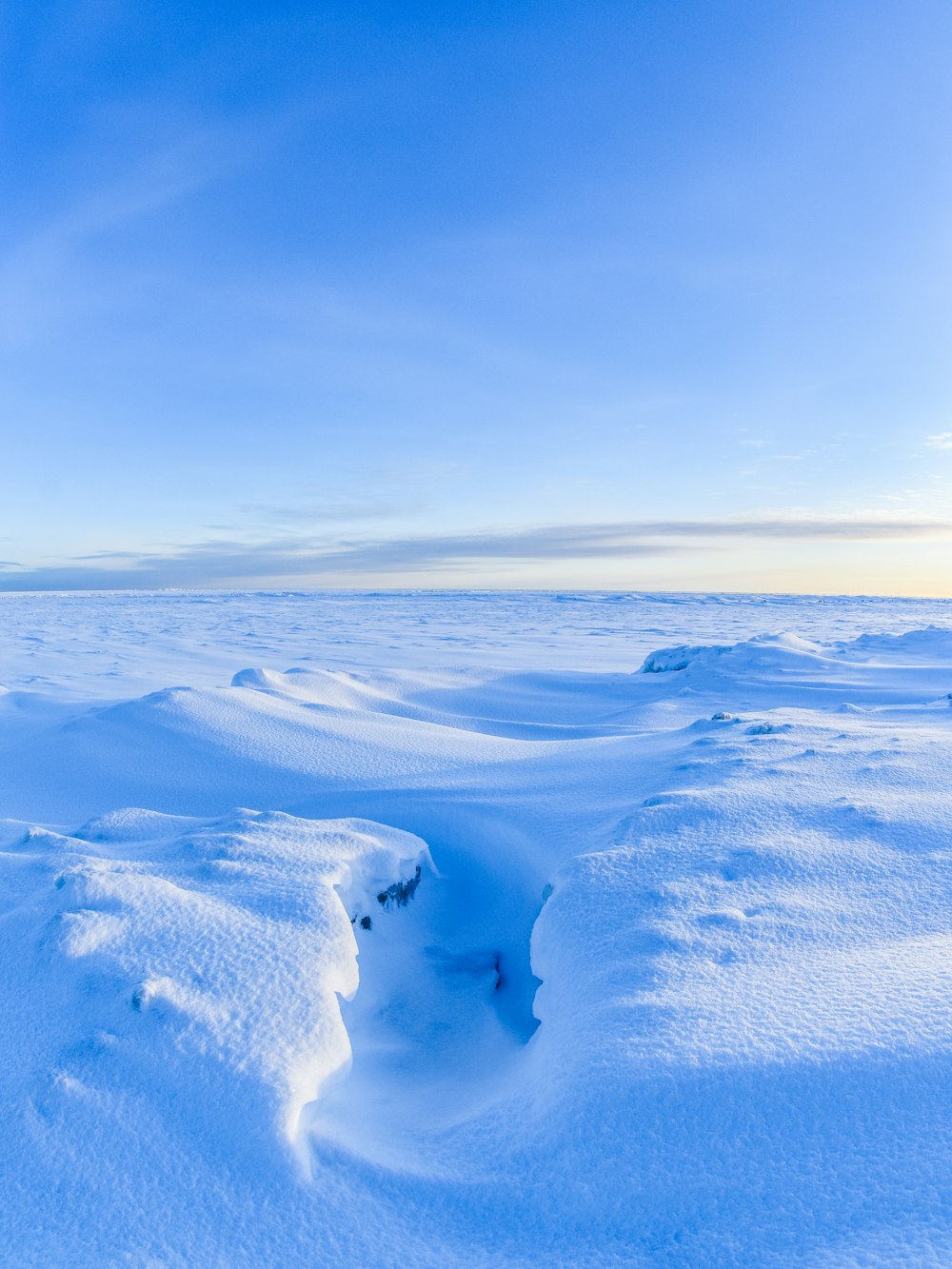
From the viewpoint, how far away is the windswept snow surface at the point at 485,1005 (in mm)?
1213

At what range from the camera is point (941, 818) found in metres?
2.39

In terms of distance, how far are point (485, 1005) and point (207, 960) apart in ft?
2.72

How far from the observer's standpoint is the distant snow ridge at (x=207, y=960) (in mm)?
1471

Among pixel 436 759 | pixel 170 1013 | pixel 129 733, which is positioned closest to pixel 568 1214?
pixel 170 1013

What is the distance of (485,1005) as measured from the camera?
2186mm

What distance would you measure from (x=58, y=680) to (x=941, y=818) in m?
8.40

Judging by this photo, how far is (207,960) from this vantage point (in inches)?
70.4

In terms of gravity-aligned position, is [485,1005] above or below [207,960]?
below

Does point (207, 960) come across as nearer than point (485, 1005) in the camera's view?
Yes

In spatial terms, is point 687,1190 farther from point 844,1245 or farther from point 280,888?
point 280,888

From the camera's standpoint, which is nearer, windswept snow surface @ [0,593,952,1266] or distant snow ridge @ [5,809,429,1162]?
windswept snow surface @ [0,593,952,1266]

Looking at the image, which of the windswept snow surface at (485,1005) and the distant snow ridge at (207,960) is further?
the distant snow ridge at (207,960)

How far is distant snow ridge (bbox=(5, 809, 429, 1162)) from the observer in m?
1.47

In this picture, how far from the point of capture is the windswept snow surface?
1.21 m
